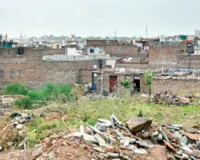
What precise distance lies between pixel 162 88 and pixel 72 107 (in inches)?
365

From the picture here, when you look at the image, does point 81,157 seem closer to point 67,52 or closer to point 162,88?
point 162,88

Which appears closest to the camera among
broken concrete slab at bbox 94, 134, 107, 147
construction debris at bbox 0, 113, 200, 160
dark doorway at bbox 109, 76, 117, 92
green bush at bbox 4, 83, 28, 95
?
construction debris at bbox 0, 113, 200, 160

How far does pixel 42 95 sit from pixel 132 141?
43.3 feet

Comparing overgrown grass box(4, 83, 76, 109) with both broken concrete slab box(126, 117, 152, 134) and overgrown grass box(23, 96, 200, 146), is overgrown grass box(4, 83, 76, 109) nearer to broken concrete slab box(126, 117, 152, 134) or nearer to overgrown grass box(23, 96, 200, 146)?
overgrown grass box(23, 96, 200, 146)

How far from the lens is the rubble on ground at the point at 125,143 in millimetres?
6930

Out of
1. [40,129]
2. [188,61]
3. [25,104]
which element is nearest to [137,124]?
[40,129]

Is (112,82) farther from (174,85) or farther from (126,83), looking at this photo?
(174,85)

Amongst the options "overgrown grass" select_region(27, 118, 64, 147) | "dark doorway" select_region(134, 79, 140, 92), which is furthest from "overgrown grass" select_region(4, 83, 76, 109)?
"dark doorway" select_region(134, 79, 140, 92)

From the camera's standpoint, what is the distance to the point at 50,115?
35.9 ft

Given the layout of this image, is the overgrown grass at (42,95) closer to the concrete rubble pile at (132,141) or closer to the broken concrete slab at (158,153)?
the concrete rubble pile at (132,141)

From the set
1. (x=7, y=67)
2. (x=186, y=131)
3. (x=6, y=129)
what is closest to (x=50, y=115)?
(x=6, y=129)

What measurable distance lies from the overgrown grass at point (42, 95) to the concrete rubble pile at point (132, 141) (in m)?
3.81

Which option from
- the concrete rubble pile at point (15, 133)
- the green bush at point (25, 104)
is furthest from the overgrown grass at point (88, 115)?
the green bush at point (25, 104)

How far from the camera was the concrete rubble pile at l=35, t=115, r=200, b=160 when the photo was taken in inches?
279
